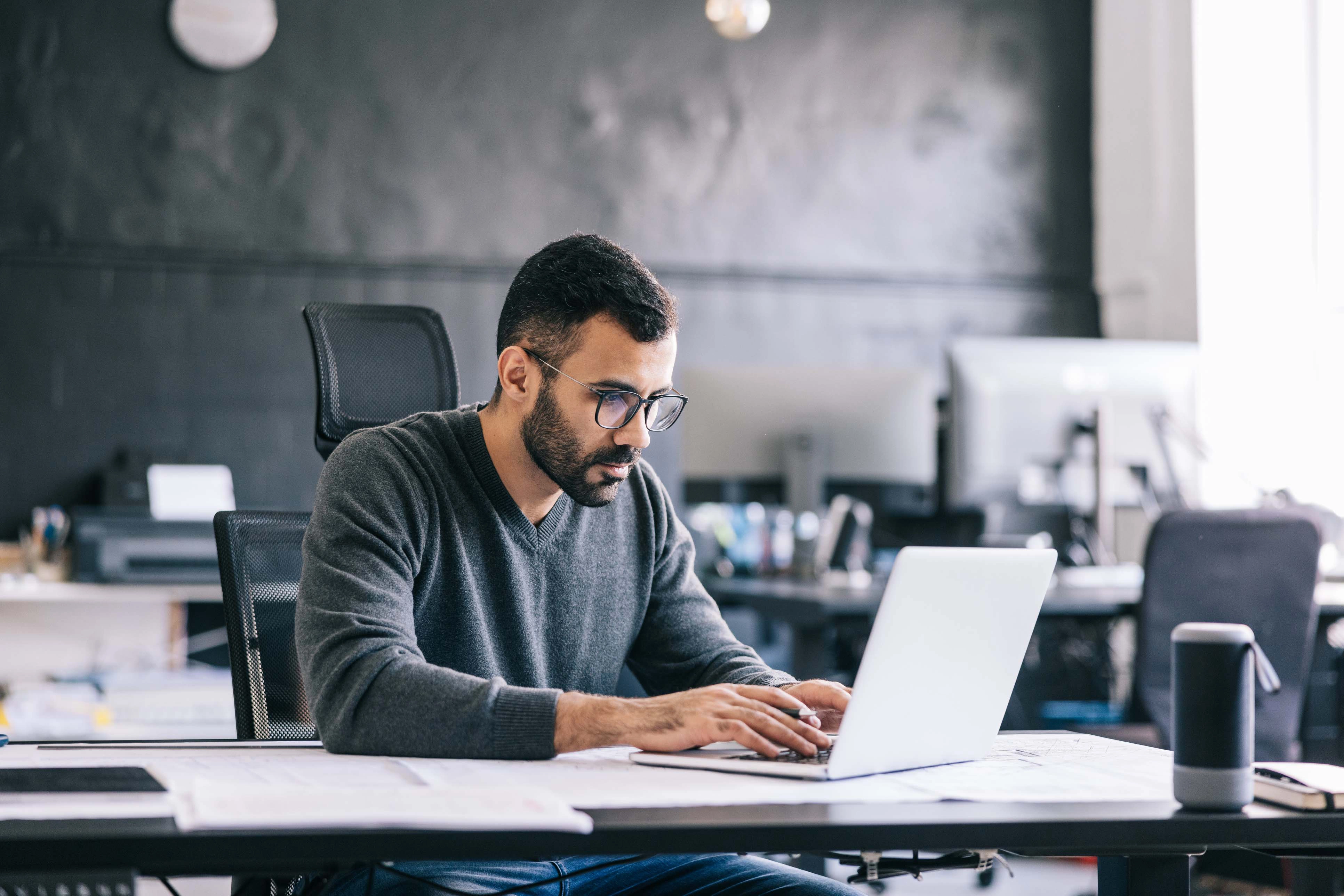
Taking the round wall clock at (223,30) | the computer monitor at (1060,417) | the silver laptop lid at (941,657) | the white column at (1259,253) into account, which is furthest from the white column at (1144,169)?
the silver laptop lid at (941,657)

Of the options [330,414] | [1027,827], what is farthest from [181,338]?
[1027,827]

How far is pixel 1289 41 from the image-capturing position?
15.1 ft

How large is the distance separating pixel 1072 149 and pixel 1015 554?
14.7 feet

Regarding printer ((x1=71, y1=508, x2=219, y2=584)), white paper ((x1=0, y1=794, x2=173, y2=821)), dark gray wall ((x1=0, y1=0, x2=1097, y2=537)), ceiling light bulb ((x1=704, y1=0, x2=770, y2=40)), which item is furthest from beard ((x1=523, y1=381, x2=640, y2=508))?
dark gray wall ((x1=0, y1=0, x2=1097, y2=537))

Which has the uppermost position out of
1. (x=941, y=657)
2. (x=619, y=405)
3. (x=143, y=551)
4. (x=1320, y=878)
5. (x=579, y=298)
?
(x=579, y=298)

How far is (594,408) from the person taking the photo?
1.50 metres

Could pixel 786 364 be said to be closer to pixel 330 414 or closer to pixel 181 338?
pixel 181 338

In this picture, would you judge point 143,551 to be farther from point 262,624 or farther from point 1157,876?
point 1157,876

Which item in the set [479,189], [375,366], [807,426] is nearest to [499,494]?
[375,366]

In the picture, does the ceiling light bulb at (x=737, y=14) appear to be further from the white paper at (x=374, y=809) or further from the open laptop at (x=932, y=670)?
the white paper at (x=374, y=809)

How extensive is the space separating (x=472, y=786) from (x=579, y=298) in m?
0.63

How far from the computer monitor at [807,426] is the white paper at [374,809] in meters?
2.40

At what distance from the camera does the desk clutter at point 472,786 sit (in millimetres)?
908

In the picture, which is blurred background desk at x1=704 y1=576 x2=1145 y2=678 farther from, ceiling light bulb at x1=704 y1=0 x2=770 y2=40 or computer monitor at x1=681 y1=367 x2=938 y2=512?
ceiling light bulb at x1=704 y1=0 x2=770 y2=40
